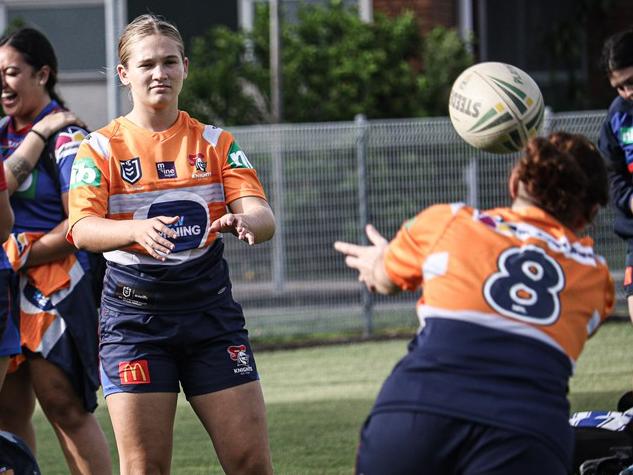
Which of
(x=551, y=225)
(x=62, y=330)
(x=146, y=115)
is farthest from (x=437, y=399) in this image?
(x=62, y=330)

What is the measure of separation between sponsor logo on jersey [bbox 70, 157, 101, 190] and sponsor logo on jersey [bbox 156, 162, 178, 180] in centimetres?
23

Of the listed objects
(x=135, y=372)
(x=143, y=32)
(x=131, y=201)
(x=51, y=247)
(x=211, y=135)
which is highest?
(x=143, y=32)

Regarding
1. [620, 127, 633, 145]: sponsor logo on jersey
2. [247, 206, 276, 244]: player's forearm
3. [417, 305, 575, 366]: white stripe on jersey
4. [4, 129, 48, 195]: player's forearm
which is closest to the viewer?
[417, 305, 575, 366]: white stripe on jersey

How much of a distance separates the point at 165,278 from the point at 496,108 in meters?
1.78

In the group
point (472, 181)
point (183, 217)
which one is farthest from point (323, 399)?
point (183, 217)

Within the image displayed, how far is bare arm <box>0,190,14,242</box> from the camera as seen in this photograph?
4.77m

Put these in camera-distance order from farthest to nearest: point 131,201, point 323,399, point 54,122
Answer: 1. point 323,399
2. point 54,122
3. point 131,201

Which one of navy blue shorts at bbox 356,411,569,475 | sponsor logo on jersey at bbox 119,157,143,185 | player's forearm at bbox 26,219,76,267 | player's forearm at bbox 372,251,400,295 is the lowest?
navy blue shorts at bbox 356,411,569,475

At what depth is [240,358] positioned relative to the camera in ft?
16.1

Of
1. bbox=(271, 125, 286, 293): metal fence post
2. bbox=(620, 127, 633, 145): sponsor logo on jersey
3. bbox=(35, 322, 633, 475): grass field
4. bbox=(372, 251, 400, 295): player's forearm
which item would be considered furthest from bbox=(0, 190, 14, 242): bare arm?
bbox=(271, 125, 286, 293): metal fence post

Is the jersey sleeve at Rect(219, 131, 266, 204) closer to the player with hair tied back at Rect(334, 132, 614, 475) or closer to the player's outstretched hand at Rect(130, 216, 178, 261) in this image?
the player's outstretched hand at Rect(130, 216, 178, 261)

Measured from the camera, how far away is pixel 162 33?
498 centimetres

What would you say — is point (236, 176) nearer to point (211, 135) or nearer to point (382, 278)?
point (211, 135)

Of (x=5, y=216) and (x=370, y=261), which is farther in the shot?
(x=5, y=216)
